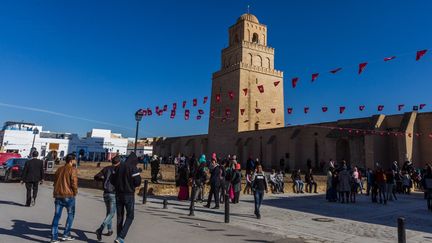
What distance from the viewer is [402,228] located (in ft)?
16.8

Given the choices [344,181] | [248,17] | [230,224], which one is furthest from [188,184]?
[248,17]

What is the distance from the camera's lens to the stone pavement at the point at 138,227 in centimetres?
609

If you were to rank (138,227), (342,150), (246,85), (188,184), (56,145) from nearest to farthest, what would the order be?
(138,227), (188,184), (342,150), (246,85), (56,145)

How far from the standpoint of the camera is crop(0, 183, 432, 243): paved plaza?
6406 millimetres

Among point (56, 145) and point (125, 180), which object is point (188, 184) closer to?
point (125, 180)

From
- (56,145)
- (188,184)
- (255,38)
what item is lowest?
(188,184)

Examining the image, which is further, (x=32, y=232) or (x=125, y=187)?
(x=32, y=232)

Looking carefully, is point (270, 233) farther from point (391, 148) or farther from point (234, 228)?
point (391, 148)

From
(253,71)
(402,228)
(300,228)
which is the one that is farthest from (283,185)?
(253,71)

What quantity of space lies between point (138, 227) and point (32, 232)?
84.3 inches

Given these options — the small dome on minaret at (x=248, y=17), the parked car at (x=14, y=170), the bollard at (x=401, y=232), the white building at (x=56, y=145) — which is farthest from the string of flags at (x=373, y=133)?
the white building at (x=56, y=145)

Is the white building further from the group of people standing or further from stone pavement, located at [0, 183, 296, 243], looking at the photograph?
stone pavement, located at [0, 183, 296, 243]

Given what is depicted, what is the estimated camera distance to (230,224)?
26.6 ft

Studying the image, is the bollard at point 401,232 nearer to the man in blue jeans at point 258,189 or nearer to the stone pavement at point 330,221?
the stone pavement at point 330,221
